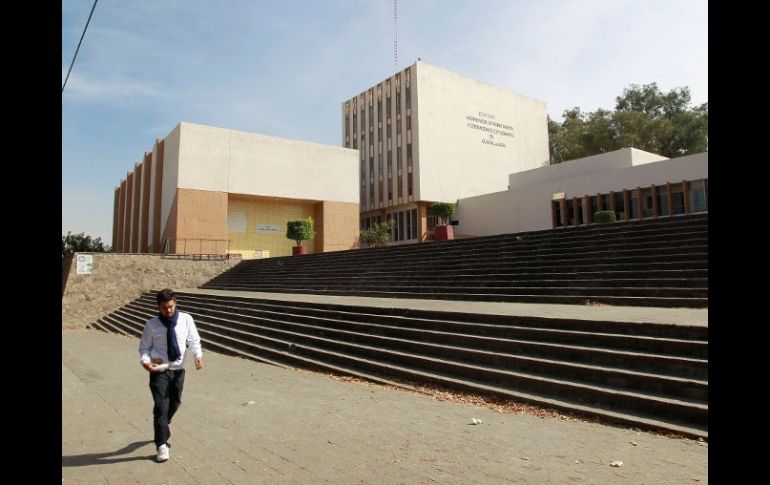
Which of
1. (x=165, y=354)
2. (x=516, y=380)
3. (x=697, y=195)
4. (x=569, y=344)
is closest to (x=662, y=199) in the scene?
(x=697, y=195)

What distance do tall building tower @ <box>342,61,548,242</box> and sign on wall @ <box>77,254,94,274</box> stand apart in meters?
20.6

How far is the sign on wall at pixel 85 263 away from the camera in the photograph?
68.1ft

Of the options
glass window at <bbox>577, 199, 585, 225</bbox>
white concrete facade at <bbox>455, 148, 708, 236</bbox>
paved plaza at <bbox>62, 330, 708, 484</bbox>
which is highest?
white concrete facade at <bbox>455, 148, 708, 236</bbox>

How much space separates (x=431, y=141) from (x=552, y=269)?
982 inches

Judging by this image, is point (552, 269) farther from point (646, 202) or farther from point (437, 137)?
point (437, 137)

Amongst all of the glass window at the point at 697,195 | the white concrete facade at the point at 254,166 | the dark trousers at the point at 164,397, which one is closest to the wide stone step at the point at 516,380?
the dark trousers at the point at 164,397

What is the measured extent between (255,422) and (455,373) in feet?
9.77

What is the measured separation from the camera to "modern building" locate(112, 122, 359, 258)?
2838 centimetres

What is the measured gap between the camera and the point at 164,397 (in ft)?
15.0

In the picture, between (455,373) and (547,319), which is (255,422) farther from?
(547,319)

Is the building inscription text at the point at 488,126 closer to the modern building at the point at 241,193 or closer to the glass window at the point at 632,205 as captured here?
the modern building at the point at 241,193

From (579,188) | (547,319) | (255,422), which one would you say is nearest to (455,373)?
(547,319)

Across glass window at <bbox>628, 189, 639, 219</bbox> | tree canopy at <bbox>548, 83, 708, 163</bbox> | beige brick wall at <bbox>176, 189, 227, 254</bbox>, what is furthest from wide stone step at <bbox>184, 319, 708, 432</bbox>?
tree canopy at <bbox>548, 83, 708, 163</bbox>

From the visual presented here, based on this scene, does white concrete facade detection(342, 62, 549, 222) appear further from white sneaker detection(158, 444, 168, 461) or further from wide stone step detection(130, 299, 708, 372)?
white sneaker detection(158, 444, 168, 461)
